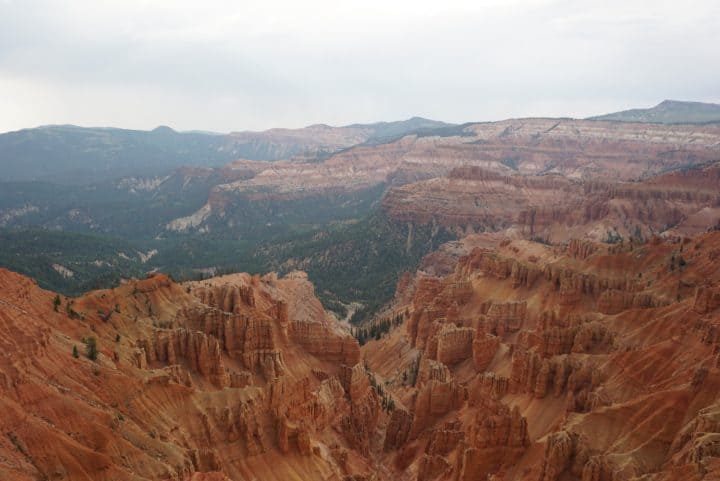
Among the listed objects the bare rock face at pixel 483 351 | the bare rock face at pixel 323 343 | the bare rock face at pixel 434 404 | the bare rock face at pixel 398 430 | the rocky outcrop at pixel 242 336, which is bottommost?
the bare rock face at pixel 398 430

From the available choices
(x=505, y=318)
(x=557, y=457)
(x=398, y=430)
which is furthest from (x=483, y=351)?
(x=557, y=457)

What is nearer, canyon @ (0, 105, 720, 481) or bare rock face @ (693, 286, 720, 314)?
canyon @ (0, 105, 720, 481)

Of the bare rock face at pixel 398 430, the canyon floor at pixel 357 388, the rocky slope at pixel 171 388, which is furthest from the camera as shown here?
the bare rock face at pixel 398 430

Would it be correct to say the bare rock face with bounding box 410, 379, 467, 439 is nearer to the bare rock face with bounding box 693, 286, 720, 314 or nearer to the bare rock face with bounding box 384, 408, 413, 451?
the bare rock face with bounding box 384, 408, 413, 451

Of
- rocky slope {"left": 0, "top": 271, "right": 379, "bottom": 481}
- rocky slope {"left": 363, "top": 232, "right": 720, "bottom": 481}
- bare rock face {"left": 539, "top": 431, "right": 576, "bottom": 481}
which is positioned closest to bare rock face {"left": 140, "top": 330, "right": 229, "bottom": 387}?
rocky slope {"left": 0, "top": 271, "right": 379, "bottom": 481}

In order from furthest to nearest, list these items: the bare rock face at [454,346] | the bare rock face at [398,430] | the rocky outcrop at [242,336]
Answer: the bare rock face at [454,346] < the bare rock face at [398,430] < the rocky outcrop at [242,336]

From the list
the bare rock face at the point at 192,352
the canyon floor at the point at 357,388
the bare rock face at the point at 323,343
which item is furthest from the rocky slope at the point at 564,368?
the bare rock face at the point at 192,352

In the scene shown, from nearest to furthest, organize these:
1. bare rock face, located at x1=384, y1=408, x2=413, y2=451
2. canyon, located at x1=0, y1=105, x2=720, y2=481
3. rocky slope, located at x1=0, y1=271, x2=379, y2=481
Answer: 1. rocky slope, located at x1=0, y1=271, x2=379, y2=481
2. canyon, located at x1=0, y1=105, x2=720, y2=481
3. bare rock face, located at x1=384, y1=408, x2=413, y2=451

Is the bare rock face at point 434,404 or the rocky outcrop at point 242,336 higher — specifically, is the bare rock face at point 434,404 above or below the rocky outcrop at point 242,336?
below

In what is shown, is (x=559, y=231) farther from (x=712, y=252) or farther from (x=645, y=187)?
(x=712, y=252)

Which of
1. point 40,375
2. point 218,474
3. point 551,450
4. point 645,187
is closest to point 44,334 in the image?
point 40,375

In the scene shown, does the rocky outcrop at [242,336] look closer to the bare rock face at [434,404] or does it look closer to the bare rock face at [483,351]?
the bare rock face at [434,404]
